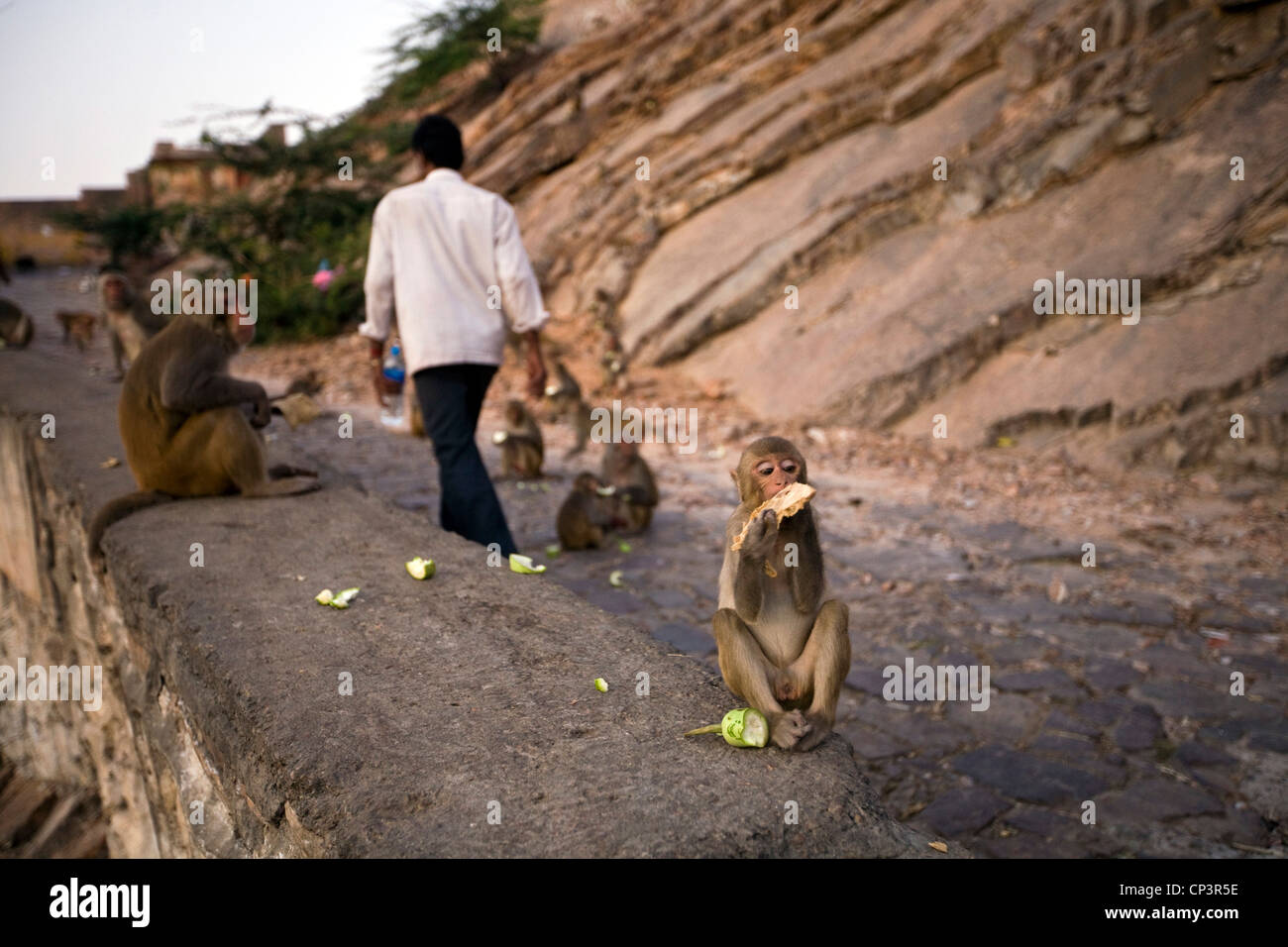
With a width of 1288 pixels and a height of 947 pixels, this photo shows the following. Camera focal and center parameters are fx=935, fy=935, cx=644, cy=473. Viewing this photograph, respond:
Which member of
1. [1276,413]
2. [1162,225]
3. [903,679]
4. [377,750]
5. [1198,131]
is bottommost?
[903,679]

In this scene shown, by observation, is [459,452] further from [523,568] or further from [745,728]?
[745,728]

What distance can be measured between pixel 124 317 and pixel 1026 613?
8.84 m

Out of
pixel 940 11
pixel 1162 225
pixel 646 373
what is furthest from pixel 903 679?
pixel 940 11

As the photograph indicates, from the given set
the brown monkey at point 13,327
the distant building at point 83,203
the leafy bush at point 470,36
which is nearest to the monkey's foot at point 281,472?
the brown monkey at point 13,327

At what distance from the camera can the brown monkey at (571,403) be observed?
880cm

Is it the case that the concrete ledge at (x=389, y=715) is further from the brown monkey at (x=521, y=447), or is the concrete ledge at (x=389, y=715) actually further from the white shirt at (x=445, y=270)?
the brown monkey at (x=521, y=447)

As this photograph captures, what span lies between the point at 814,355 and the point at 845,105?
13.8 feet

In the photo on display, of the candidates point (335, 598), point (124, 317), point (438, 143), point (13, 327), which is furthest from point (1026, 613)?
point (13, 327)

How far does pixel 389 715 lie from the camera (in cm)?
256

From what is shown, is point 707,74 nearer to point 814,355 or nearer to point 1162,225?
point 814,355

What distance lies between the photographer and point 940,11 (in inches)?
484

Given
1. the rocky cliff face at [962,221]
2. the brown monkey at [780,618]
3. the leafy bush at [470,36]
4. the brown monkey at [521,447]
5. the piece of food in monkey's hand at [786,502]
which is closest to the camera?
the piece of food in monkey's hand at [786,502]

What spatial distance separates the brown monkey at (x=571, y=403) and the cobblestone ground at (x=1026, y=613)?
274 mm

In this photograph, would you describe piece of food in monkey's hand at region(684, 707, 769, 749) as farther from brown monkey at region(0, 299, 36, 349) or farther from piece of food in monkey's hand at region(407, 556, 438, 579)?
brown monkey at region(0, 299, 36, 349)
